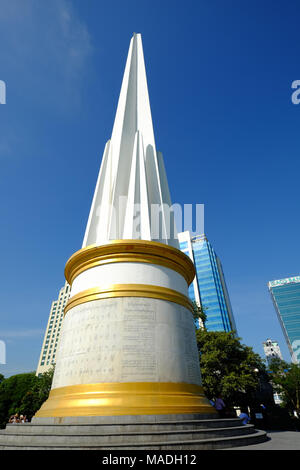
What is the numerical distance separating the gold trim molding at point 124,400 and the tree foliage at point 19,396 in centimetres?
3262

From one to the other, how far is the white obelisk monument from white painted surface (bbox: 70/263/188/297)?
0.10ft

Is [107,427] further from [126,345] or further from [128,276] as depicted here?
[128,276]

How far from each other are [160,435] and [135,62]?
1827 cm

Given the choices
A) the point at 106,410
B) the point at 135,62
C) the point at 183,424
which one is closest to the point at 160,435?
the point at 183,424

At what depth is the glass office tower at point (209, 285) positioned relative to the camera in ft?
251

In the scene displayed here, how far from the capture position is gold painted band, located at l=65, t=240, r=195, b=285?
27.6 ft

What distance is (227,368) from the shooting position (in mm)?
19750

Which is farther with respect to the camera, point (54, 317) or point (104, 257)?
point (54, 317)

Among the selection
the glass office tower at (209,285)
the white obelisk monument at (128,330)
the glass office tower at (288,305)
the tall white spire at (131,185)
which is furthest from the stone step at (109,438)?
the glass office tower at (288,305)

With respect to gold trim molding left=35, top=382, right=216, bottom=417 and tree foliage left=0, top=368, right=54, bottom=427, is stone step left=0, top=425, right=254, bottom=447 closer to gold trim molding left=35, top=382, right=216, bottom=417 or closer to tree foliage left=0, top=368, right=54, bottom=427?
gold trim molding left=35, top=382, right=216, bottom=417

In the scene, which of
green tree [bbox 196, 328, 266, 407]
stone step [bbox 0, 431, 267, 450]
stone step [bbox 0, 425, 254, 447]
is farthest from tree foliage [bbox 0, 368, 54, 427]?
stone step [bbox 0, 431, 267, 450]

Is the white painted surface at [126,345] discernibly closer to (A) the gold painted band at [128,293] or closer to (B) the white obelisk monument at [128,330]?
(B) the white obelisk monument at [128,330]
